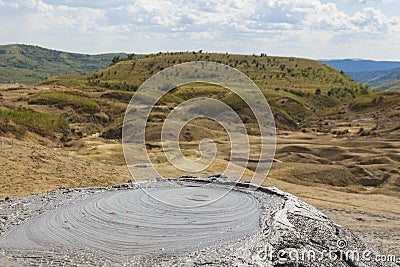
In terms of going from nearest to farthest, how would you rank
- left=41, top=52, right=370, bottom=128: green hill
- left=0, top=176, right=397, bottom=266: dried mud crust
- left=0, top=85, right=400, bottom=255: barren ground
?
1. left=0, top=176, right=397, bottom=266: dried mud crust
2. left=0, top=85, right=400, bottom=255: barren ground
3. left=41, top=52, right=370, bottom=128: green hill

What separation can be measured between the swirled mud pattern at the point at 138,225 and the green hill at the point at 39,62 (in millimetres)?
110620

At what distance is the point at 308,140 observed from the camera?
20641mm

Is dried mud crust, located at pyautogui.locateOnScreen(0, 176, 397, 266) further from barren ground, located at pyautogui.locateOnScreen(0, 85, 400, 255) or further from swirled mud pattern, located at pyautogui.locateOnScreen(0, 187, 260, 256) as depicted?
barren ground, located at pyautogui.locateOnScreen(0, 85, 400, 255)

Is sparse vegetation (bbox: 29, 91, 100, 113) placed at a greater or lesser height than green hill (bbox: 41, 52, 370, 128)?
lesser

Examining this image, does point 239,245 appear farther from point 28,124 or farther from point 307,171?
point 28,124

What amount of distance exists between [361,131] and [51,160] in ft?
55.4

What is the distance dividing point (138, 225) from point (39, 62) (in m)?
160

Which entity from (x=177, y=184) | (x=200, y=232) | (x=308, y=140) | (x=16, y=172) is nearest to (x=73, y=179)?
(x=16, y=172)

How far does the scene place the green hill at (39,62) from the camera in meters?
119

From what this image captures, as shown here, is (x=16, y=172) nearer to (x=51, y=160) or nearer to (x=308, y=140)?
(x=51, y=160)

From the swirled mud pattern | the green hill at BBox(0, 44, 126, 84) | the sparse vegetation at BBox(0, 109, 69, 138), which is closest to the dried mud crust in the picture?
the swirled mud pattern

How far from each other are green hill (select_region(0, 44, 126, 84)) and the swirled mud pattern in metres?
111

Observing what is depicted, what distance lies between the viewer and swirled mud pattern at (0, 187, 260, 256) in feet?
15.5

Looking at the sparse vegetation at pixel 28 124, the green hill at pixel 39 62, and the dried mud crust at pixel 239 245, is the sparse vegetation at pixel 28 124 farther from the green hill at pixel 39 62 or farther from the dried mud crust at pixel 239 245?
the green hill at pixel 39 62
